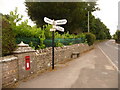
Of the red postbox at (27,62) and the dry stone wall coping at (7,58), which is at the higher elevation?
the dry stone wall coping at (7,58)

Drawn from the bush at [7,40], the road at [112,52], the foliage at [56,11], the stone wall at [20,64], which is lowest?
the road at [112,52]

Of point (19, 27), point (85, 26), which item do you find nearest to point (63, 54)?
point (19, 27)

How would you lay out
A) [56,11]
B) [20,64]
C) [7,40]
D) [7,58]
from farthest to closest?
[56,11], [20,64], [7,40], [7,58]

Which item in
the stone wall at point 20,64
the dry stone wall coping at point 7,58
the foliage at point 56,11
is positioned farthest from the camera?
the foliage at point 56,11

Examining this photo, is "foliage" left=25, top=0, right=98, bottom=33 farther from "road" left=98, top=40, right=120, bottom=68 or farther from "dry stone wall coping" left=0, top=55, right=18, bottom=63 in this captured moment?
"dry stone wall coping" left=0, top=55, right=18, bottom=63

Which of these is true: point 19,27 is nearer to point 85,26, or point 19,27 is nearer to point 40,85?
point 40,85

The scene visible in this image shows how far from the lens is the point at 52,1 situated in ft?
61.0

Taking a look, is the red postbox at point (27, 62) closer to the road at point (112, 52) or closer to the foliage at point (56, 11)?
the road at point (112, 52)

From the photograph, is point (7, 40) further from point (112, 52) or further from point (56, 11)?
point (112, 52)

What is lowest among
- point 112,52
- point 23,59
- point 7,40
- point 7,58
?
point 112,52

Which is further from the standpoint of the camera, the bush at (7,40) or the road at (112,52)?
the road at (112,52)

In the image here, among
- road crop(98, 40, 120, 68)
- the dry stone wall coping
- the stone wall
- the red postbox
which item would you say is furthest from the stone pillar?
road crop(98, 40, 120, 68)

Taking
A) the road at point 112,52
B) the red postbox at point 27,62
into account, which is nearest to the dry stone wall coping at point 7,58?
the red postbox at point 27,62

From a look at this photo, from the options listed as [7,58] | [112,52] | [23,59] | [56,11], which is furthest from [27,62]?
[112,52]
